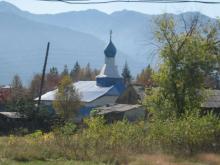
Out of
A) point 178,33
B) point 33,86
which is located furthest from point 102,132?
point 33,86

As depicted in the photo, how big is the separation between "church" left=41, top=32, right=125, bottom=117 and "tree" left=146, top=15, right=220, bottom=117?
5538cm

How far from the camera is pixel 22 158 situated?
712 inches

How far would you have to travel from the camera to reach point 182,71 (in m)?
28.2

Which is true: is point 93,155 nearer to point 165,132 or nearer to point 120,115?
point 165,132

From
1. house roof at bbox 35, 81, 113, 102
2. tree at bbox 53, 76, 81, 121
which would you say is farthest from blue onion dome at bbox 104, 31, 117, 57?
tree at bbox 53, 76, 81, 121

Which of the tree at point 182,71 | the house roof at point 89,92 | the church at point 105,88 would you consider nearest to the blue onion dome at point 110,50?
the church at point 105,88

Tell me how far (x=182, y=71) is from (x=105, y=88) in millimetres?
63562

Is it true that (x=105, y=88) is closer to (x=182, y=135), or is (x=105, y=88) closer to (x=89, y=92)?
(x=89, y=92)

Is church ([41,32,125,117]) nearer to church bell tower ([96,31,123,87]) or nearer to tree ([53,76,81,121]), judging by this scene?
church bell tower ([96,31,123,87])

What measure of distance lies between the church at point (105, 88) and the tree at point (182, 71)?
182 ft

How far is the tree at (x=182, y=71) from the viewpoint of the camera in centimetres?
2812

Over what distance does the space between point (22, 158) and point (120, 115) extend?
37550 mm

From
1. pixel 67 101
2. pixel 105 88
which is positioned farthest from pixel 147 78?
pixel 67 101

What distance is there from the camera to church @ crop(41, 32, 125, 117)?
287ft
